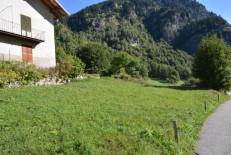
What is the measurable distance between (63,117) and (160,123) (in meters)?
4.96

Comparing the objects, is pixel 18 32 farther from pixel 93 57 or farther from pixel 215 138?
pixel 93 57

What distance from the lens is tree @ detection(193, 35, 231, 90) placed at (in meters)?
47.2

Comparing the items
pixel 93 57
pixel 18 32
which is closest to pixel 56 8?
pixel 18 32

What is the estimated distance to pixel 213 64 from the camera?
155 feet

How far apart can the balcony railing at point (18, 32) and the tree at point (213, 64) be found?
2610 centimetres

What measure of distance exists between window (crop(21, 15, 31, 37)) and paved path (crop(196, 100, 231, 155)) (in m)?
19.8

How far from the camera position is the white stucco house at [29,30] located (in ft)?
94.0

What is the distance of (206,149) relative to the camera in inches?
522

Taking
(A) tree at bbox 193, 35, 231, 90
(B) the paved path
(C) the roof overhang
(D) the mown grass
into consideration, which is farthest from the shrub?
(A) tree at bbox 193, 35, 231, 90

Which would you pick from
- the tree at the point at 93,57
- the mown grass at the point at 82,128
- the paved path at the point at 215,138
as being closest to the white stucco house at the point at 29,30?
the mown grass at the point at 82,128

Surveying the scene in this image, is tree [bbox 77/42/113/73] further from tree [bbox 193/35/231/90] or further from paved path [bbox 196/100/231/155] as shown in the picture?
paved path [bbox 196/100/231/155]

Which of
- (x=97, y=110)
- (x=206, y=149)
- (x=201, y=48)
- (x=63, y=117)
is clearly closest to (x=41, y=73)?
(x=97, y=110)

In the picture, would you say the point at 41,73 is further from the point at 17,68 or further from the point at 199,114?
the point at 199,114

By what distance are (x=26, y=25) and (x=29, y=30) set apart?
588 millimetres
